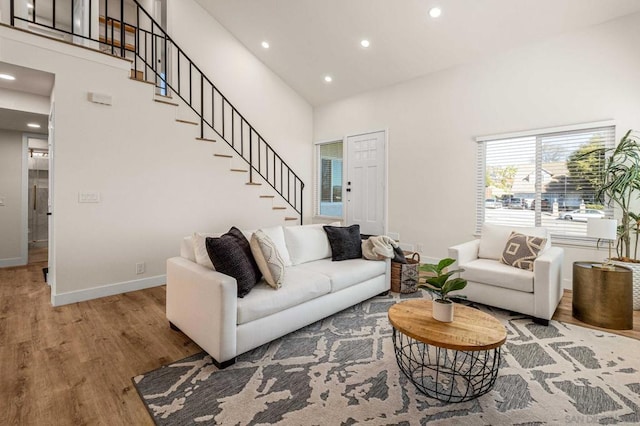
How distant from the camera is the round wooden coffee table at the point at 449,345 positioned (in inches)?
65.7

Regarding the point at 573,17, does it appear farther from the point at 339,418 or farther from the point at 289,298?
the point at 339,418

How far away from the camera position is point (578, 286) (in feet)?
9.69

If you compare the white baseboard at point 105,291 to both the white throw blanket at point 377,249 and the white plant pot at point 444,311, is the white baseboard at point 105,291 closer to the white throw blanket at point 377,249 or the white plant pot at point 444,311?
the white throw blanket at point 377,249

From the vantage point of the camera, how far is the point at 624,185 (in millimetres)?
3156

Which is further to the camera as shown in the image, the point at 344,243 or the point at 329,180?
the point at 329,180

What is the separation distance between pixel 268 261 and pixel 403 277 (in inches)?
72.8

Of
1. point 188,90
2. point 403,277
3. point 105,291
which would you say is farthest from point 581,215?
point 188,90

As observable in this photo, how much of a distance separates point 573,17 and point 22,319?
659 cm

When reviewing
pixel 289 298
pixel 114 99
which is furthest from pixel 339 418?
pixel 114 99

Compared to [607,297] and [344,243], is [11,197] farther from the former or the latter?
[607,297]

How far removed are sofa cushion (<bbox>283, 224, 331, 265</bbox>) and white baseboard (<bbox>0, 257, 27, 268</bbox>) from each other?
4722 mm

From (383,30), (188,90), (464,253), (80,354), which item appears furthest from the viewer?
(188,90)

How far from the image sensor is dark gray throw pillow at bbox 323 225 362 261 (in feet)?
11.3

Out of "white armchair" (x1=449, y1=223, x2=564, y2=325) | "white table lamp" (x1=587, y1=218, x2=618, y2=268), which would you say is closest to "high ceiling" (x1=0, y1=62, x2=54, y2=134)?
"white armchair" (x1=449, y1=223, x2=564, y2=325)
